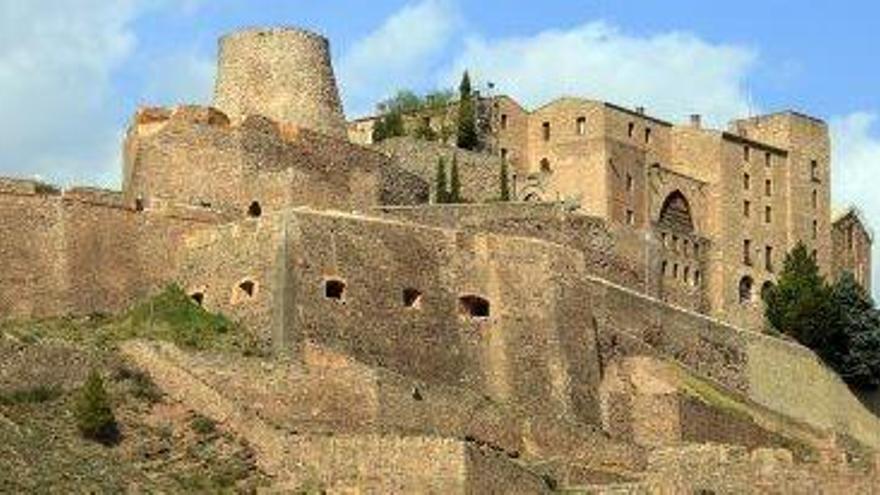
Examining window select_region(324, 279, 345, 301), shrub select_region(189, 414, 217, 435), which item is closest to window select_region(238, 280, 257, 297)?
window select_region(324, 279, 345, 301)

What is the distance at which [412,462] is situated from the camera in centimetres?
4728

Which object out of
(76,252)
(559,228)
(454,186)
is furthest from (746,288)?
(76,252)

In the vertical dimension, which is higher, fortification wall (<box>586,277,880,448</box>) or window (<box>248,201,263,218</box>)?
window (<box>248,201,263,218</box>)

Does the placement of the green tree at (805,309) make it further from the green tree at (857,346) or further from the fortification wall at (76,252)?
the fortification wall at (76,252)

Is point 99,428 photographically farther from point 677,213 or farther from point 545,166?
point 677,213

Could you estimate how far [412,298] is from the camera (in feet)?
191

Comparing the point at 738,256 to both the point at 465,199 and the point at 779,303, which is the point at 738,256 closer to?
the point at 779,303

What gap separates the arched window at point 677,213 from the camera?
243ft

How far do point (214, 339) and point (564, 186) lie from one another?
20248 mm

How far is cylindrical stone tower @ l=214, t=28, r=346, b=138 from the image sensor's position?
218ft

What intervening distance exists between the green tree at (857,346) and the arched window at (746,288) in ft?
9.10

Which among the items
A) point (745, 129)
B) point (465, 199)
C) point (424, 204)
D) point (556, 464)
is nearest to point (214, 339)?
point (556, 464)

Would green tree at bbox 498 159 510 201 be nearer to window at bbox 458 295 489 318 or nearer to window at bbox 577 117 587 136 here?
window at bbox 577 117 587 136

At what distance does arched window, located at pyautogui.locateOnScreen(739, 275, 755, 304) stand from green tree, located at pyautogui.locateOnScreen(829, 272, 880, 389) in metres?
2.77
